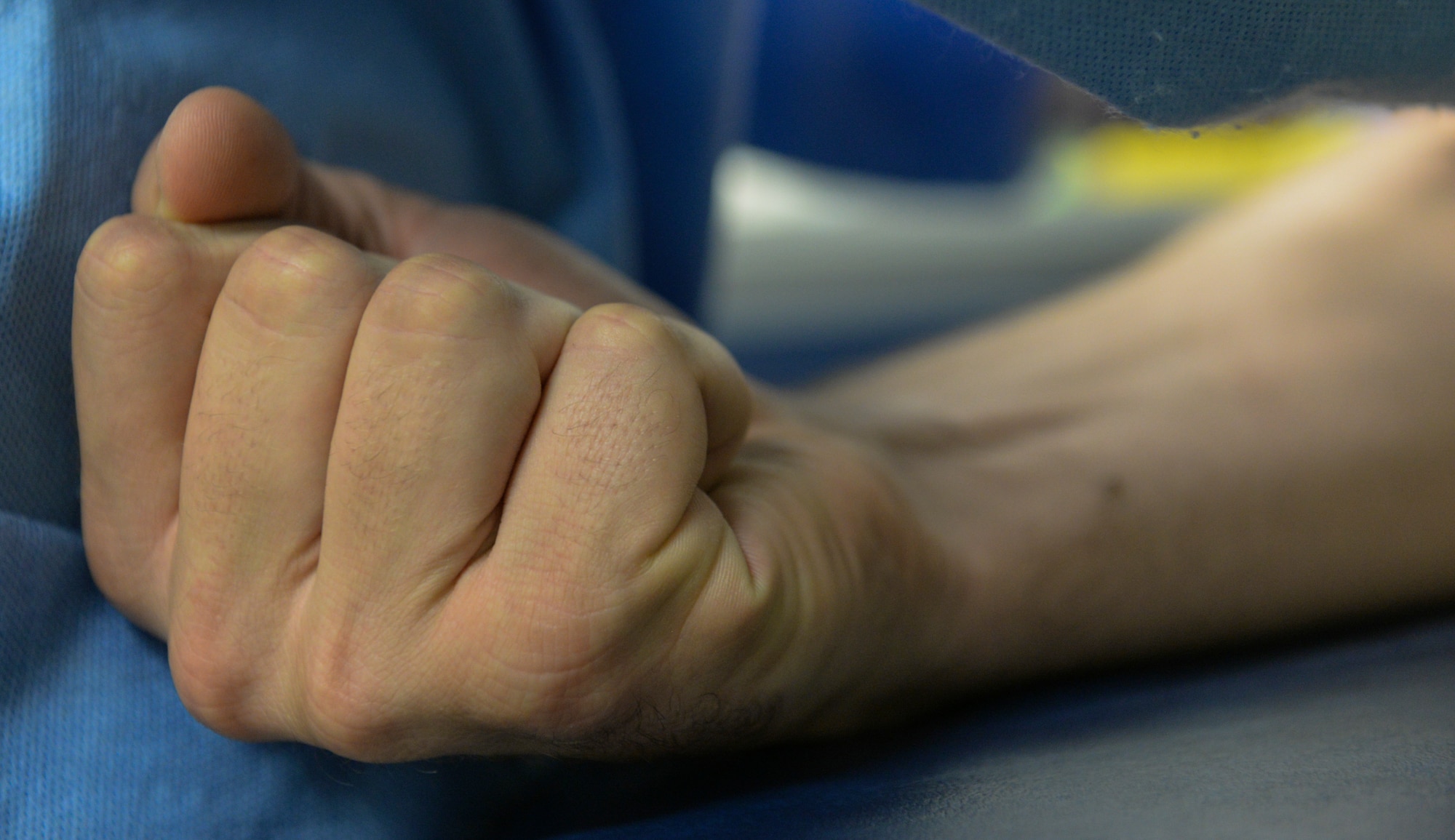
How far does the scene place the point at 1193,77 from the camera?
339 millimetres

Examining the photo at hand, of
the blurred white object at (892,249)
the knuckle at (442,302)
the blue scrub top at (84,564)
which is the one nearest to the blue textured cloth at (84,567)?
the blue scrub top at (84,564)

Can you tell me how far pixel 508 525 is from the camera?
12.9 inches

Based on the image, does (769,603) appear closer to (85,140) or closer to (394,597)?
(394,597)

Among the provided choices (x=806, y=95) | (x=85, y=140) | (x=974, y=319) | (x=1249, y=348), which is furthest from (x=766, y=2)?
(x=85, y=140)

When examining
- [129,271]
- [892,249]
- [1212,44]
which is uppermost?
[1212,44]

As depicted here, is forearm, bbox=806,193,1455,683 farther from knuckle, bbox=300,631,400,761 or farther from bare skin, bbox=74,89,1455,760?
knuckle, bbox=300,631,400,761

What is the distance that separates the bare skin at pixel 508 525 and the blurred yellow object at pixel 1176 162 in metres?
1.57

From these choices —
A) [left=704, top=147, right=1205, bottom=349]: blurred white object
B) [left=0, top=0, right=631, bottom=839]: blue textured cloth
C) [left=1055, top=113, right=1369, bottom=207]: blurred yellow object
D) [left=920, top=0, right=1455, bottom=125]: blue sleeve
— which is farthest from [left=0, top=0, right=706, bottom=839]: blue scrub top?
[left=1055, top=113, right=1369, bottom=207]: blurred yellow object

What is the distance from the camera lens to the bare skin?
1.06ft

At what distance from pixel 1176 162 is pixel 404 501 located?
2.45 metres

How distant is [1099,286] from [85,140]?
66cm

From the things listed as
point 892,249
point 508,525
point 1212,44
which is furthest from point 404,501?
point 892,249

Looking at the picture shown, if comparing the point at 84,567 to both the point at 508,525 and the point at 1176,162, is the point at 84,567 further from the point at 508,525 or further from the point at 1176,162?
the point at 1176,162

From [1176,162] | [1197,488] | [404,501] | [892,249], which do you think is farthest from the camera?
[1176,162]
